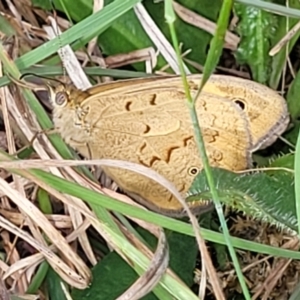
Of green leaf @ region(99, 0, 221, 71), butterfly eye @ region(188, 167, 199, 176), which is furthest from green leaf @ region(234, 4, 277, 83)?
butterfly eye @ region(188, 167, 199, 176)

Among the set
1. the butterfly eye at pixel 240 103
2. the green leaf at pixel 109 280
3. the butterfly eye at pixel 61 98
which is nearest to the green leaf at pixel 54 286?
the green leaf at pixel 109 280

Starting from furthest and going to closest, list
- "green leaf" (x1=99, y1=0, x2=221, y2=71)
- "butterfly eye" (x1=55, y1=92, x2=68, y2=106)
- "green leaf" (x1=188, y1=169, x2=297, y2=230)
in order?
"green leaf" (x1=99, y1=0, x2=221, y2=71) → "butterfly eye" (x1=55, y1=92, x2=68, y2=106) → "green leaf" (x1=188, y1=169, x2=297, y2=230)

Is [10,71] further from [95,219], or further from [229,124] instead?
[229,124]

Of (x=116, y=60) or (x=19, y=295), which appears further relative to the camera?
(x=116, y=60)

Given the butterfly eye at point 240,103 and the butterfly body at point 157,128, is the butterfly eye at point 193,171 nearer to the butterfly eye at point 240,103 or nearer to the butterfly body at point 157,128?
the butterfly body at point 157,128

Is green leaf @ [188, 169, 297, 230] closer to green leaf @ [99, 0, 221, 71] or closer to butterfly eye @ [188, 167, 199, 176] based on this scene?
butterfly eye @ [188, 167, 199, 176]

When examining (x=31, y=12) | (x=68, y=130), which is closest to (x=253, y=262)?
(x=68, y=130)
